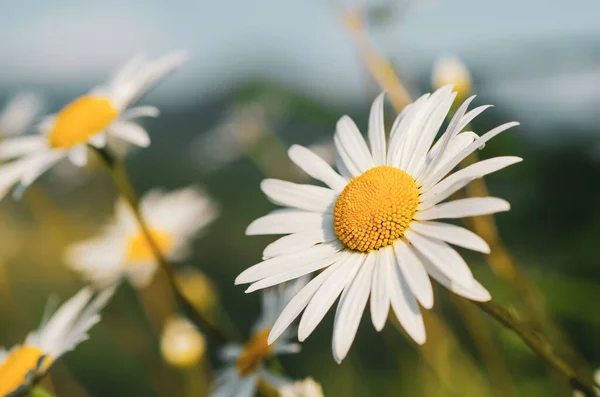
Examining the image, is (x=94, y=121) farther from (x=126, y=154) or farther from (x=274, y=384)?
(x=126, y=154)

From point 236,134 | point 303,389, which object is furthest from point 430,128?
point 236,134

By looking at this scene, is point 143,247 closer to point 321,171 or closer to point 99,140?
point 99,140

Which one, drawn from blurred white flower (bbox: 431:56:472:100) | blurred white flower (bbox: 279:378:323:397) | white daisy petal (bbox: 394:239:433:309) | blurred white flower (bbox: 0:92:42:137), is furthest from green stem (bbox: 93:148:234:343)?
blurred white flower (bbox: 0:92:42:137)

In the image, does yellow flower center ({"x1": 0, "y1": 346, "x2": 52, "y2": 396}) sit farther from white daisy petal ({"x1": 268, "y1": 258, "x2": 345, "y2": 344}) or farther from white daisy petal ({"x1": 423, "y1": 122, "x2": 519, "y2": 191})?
white daisy petal ({"x1": 423, "y1": 122, "x2": 519, "y2": 191})

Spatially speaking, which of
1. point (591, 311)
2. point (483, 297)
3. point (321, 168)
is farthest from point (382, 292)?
point (591, 311)

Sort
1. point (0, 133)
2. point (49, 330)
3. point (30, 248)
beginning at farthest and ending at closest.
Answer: point (30, 248)
point (0, 133)
point (49, 330)

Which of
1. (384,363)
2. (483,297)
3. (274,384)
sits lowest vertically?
(384,363)
